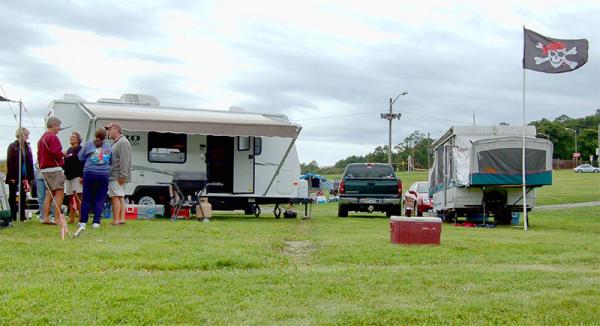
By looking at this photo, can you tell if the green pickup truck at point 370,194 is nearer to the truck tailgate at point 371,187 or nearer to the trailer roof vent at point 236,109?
the truck tailgate at point 371,187

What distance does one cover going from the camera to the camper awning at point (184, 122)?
1530 cm

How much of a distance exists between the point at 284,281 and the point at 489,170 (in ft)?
36.8

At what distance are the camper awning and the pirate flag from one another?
18.3ft

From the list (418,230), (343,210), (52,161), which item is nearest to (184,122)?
(52,161)

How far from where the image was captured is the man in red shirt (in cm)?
1168

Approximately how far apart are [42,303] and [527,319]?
364cm

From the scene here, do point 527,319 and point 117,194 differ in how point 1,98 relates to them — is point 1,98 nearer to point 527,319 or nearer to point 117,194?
point 117,194

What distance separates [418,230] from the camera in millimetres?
10508

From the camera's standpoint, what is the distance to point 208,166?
17.7 metres

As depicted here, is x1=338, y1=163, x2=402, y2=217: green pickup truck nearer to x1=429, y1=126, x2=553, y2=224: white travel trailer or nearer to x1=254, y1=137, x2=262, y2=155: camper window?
x1=429, y1=126, x2=553, y2=224: white travel trailer

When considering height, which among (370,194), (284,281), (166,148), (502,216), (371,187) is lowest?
(284,281)

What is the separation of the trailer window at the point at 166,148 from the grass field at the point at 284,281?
252 inches

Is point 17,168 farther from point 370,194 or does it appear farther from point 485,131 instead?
point 485,131

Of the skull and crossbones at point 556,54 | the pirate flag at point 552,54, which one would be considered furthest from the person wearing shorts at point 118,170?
the skull and crossbones at point 556,54
